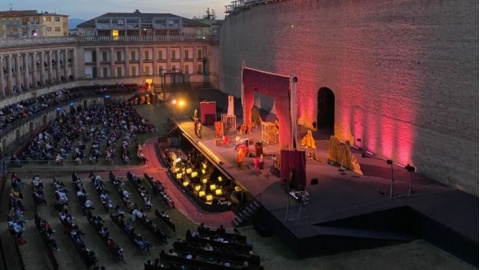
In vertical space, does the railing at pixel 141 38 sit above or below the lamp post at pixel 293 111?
above

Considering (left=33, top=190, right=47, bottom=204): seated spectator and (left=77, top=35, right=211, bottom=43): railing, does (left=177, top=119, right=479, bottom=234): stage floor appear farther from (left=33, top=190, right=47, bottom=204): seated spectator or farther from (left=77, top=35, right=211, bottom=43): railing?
(left=77, top=35, right=211, bottom=43): railing

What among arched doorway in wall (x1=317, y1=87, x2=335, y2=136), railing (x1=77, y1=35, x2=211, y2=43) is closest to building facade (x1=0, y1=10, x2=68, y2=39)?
railing (x1=77, y1=35, x2=211, y2=43)

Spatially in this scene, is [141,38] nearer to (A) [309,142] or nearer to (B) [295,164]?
(A) [309,142]

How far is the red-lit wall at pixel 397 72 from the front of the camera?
25.0 meters

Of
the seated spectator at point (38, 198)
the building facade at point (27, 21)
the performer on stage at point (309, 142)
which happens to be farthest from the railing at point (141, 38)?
the seated spectator at point (38, 198)

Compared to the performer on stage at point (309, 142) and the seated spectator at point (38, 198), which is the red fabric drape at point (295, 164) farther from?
the seated spectator at point (38, 198)

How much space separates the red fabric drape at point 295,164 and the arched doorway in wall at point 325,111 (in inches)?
496

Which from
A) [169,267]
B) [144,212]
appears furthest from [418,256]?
[144,212]

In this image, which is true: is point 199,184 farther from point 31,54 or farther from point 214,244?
point 31,54

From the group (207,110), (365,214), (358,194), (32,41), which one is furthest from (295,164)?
(32,41)

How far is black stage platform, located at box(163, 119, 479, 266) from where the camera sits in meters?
21.2

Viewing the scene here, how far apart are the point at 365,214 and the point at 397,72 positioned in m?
9.97

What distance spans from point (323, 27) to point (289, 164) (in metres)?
14.7

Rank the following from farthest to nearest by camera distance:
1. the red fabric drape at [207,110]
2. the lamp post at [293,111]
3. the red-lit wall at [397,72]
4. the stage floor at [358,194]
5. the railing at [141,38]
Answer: the railing at [141,38]
the red fabric drape at [207,110]
the lamp post at [293,111]
the red-lit wall at [397,72]
the stage floor at [358,194]
